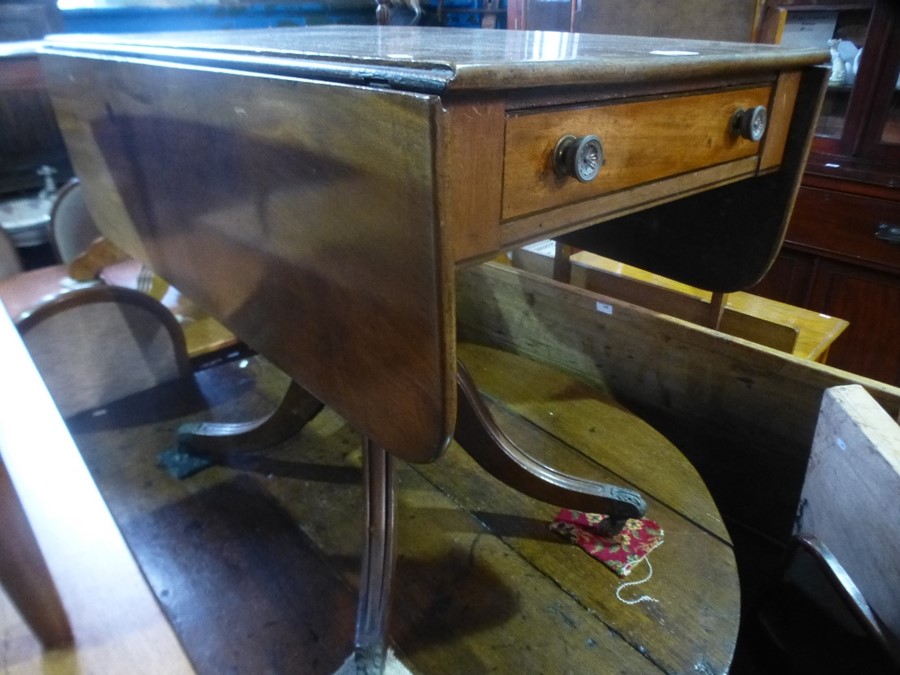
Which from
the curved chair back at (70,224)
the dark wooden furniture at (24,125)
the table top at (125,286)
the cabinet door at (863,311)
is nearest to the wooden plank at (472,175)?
the table top at (125,286)

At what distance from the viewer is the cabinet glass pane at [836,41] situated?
6.12 ft

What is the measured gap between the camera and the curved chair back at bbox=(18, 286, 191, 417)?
40.9 inches

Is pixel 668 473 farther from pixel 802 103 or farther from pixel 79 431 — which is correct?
pixel 79 431

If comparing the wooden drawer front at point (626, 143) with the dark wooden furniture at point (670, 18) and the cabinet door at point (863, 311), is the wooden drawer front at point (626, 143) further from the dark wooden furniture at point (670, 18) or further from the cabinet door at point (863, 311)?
the cabinet door at point (863, 311)

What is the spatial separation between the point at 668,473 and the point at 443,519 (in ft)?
1.20

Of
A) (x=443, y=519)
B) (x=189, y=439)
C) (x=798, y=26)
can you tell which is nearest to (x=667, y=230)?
(x=443, y=519)

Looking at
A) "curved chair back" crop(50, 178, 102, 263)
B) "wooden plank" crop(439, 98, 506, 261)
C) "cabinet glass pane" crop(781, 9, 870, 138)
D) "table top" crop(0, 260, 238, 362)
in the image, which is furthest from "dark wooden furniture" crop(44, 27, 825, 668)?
"cabinet glass pane" crop(781, 9, 870, 138)

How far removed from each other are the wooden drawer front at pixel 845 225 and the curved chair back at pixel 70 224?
2.05 meters

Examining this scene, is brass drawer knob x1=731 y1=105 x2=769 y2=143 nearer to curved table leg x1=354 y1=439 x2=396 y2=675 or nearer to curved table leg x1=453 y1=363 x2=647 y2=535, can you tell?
curved table leg x1=453 y1=363 x2=647 y2=535

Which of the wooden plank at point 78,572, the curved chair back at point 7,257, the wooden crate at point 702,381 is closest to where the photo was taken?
the wooden plank at point 78,572

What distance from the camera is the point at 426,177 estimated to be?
43 cm

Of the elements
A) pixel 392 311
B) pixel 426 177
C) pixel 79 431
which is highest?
pixel 426 177

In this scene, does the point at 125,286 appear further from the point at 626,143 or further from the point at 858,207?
the point at 858,207

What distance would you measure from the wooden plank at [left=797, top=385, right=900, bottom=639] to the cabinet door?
1279 mm
